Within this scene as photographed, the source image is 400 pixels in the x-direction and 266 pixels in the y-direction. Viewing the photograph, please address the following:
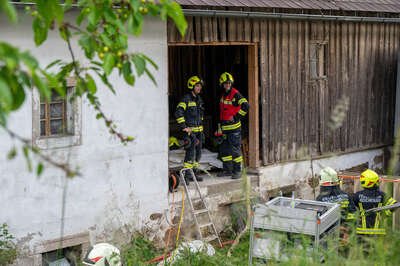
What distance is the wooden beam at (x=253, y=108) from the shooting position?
11.7 meters

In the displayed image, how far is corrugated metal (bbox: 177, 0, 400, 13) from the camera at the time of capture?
1020 cm

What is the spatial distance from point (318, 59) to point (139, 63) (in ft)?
32.1

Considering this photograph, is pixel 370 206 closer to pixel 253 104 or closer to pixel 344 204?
pixel 344 204

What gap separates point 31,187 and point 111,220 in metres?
1.39

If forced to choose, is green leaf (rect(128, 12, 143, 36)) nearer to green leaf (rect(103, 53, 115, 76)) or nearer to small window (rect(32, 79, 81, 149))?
green leaf (rect(103, 53, 115, 76))

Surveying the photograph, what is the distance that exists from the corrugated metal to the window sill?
2.36m

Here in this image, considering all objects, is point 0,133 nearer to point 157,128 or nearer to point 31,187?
point 31,187

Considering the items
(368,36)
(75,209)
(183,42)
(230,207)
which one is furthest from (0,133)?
(368,36)

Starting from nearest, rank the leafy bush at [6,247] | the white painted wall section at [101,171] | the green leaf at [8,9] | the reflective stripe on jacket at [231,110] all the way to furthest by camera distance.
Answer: the green leaf at [8,9] → the leafy bush at [6,247] → the white painted wall section at [101,171] → the reflective stripe on jacket at [231,110]

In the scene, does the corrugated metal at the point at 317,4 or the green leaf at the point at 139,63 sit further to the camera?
the corrugated metal at the point at 317,4

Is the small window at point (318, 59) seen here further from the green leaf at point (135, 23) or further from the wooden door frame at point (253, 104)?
the green leaf at point (135, 23)

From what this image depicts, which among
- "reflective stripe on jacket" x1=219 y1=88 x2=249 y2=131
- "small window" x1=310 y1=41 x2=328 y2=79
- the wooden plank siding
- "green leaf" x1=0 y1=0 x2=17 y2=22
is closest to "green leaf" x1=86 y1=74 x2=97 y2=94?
"green leaf" x1=0 y1=0 x2=17 y2=22

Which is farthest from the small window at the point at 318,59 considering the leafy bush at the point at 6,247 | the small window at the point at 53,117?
the leafy bush at the point at 6,247

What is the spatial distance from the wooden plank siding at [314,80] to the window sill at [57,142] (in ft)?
7.19
